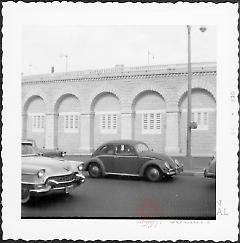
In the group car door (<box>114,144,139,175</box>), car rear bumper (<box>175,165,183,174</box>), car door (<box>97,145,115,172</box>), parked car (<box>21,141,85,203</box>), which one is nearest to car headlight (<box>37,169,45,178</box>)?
parked car (<box>21,141,85,203</box>)

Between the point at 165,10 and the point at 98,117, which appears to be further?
the point at 98,117

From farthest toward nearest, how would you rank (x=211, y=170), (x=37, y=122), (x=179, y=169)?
(x=179, y=169) → (x=37, y=122) → (x=211, y=170)

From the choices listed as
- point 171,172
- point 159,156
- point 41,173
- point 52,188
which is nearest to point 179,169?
point 171,172

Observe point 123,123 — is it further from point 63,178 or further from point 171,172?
point 63,178

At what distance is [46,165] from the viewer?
645 centimetres

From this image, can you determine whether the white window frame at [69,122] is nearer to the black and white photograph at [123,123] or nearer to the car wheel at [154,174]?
the black and white photograph at [123,123]

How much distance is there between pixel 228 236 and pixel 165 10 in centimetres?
376

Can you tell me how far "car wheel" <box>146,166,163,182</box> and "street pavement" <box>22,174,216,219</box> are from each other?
28 centimetres

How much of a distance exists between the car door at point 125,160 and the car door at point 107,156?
76 millimetres

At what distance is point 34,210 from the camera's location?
6.52 meters

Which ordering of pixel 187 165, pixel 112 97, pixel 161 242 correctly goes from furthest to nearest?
pixel 112 97, pixel 187 165, pixel 161 242

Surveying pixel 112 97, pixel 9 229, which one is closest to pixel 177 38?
pixel 112 97

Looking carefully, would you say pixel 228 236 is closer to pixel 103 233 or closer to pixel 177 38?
pixel 103 233

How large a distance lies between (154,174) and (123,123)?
3.41ft
